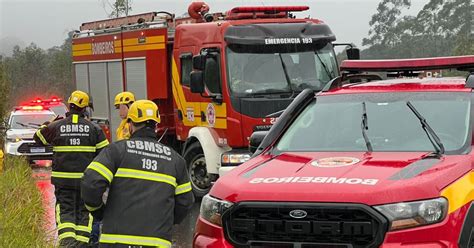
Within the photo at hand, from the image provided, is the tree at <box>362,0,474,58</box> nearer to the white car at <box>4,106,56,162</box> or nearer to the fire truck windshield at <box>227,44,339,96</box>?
the white car at <box>4,106,56,162</box>

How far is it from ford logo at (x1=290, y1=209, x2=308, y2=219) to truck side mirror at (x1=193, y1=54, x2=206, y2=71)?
259 inches

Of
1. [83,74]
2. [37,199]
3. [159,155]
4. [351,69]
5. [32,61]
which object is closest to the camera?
[159,155]

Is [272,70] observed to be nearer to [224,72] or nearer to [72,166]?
[224,72]

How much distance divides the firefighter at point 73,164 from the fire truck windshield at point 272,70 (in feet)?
11.9

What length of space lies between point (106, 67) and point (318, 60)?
495cm

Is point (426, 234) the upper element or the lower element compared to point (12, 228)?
upper

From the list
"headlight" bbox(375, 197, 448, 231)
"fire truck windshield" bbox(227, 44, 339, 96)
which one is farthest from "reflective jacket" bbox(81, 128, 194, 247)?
"fire truck windshield" bbox(227, 44, 339, 96)

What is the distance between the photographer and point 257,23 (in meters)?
11.3

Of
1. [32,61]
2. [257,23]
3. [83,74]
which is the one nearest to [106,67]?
[83,74]

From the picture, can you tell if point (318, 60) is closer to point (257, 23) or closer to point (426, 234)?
point (257, 23)

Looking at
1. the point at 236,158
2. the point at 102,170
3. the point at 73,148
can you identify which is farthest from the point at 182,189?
the point at 236,158

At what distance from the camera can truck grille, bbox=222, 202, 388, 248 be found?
4434 mm

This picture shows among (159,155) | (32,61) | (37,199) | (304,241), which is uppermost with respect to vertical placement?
(159,155)

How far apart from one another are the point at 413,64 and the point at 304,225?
2.58m
